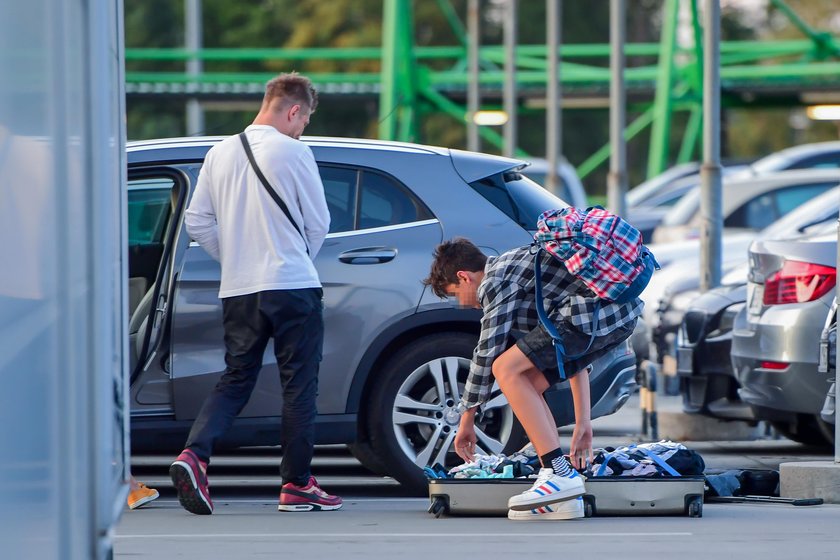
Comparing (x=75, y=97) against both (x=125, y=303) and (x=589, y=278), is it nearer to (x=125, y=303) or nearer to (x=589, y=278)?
(x=125, y=303)

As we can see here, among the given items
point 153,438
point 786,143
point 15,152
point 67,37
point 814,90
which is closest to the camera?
point 15,152

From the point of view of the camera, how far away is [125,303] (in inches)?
156

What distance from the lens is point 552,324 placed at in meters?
6.46

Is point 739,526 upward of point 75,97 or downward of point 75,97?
downward

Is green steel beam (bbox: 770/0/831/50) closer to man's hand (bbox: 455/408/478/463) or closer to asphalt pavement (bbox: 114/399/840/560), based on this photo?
asphalt pavement (bbox: 114/399/840/560)

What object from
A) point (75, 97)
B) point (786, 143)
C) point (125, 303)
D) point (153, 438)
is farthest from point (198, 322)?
point (786, 143)

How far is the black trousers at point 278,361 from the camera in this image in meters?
6.53

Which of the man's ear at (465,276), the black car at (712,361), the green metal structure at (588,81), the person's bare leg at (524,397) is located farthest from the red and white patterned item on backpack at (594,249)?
the green metal structure at (588,81)

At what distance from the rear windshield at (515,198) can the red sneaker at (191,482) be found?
1.79 metres

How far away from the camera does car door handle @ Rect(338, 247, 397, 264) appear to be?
7.12 m

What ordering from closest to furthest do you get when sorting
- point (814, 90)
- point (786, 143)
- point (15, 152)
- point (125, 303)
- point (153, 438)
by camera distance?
point (15, 152), point (125, 303), point (153, 438), point (814, 90), point (786, 143)

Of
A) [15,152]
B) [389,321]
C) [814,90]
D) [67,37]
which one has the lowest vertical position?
[389,321]

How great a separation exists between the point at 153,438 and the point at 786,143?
6834 cm

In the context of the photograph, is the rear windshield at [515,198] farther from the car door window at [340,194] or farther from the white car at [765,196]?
the white car at [765,196]
